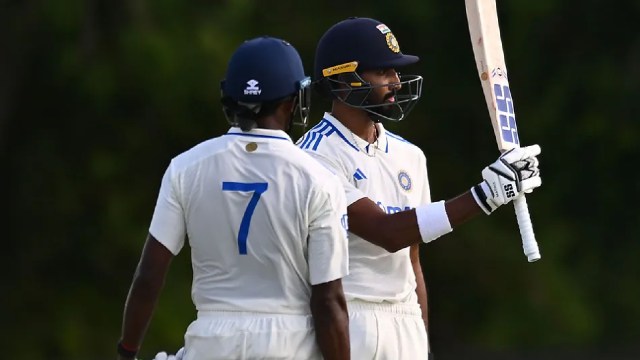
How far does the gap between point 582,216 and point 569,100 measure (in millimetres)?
780

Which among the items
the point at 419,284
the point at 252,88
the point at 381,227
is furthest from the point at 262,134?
the point at 419,284

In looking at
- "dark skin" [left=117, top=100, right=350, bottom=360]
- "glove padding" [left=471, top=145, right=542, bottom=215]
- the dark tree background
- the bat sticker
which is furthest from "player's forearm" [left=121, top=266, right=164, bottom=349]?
the dark tree background

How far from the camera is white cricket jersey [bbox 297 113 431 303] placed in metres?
4.29

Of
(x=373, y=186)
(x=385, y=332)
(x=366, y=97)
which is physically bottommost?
(x=385, y=332)

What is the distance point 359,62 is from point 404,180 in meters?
0.37

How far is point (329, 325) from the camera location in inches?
140

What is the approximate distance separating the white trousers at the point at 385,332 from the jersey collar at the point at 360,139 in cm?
45

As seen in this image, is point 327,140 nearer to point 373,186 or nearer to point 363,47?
point 373,186

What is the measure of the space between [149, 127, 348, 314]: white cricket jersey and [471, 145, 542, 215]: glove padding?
808mm

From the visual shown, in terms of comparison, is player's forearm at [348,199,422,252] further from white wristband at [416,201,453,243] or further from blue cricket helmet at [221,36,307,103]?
blue cricket helmet at [221,36,307,103]

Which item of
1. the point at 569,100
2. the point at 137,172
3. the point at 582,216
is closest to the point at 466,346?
the point at 582,216

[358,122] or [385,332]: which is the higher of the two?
[358,122]

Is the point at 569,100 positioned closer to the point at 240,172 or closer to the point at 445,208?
the point at 445,208

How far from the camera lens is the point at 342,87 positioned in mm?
4484
